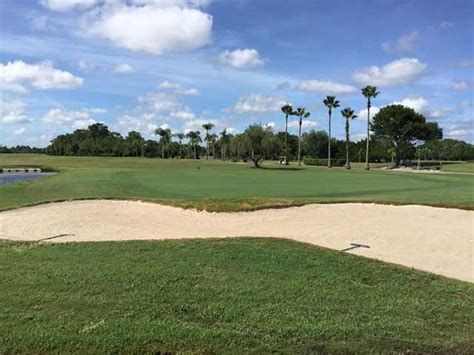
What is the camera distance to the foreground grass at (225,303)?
5.48 m

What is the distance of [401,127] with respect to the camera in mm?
110125

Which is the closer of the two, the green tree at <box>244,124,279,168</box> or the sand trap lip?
the sand trap lip

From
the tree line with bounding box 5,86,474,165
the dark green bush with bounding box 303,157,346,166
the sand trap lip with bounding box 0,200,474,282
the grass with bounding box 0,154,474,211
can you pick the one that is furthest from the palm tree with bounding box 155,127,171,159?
the sand trap lip with bounding box 0,200,474,282

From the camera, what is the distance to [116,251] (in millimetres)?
9812

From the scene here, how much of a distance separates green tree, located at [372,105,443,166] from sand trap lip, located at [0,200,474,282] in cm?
9603

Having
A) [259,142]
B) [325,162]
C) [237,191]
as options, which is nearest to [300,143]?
[325,162]

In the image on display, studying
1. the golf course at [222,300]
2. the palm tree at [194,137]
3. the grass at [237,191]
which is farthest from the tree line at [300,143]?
the golf course at [222,300]

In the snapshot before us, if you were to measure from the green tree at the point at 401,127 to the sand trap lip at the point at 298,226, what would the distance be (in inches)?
3781

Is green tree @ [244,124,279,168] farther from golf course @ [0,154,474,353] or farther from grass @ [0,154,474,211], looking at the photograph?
golf course @ [0,154,474,353]

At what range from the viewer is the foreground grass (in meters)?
5.48

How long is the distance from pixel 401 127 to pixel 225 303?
11028 centimetres

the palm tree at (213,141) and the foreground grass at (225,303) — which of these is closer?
the foreground grass at (225,303)

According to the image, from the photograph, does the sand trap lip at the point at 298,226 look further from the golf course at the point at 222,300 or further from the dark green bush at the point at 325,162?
the dark green bush at the point at 325,162

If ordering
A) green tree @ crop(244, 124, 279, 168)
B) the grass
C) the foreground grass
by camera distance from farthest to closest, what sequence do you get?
green tree @ crop(244, 124, 279, 168) < the grass < the foreground grass
